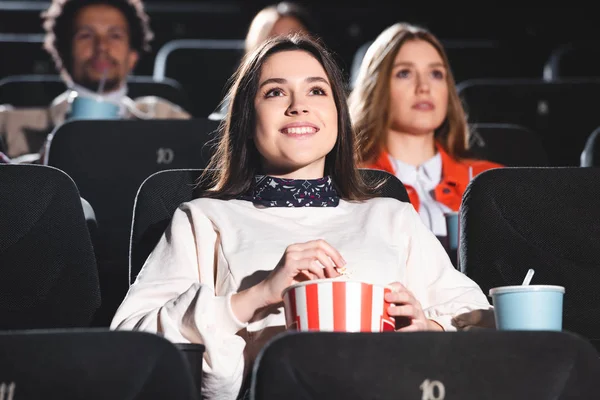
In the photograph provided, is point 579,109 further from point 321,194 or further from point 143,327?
point 143,327

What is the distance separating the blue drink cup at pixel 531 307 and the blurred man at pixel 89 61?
2186 mm

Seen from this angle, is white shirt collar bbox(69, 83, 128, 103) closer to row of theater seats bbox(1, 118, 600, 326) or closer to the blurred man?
the blurred man

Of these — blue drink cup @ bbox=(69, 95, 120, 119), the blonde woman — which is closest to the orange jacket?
the blonde woman

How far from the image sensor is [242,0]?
4.90 metres

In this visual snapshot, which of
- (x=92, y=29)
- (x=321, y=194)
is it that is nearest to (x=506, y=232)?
(x=321, y=194)

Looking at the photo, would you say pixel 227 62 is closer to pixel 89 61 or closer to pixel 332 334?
pixel 89 61

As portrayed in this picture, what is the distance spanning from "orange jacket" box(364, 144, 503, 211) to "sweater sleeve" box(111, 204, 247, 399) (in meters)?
0.96

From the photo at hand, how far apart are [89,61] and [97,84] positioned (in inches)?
4.1

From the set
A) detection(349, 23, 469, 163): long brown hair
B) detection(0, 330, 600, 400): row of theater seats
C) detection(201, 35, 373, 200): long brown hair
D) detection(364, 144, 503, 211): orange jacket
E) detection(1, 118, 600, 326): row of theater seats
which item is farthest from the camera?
detection(349, 23, 469, 163): long brown hair

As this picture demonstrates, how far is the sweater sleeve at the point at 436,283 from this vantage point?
74.3 inches

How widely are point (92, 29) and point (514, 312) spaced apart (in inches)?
108

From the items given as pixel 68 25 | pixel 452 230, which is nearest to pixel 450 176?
pixel 452 230

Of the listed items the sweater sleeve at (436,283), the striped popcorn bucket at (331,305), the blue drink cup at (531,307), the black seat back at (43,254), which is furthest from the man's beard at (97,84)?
the blue drink cup at (531,307)

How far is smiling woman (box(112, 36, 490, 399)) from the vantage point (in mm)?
1711
